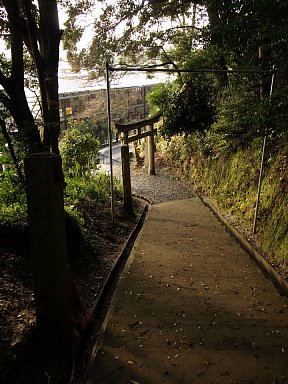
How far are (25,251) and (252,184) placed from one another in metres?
4.61

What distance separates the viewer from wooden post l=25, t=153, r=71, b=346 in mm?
2430

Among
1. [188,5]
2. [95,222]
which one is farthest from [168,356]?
[188,5]

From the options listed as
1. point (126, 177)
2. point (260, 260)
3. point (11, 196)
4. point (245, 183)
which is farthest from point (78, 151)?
point (260, 260)

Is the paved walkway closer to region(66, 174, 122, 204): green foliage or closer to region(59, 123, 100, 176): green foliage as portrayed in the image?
region(66, 174, 122, 204): green foliage

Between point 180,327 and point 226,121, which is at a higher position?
point 226,121

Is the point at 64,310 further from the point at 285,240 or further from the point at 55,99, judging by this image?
the point at 55,99

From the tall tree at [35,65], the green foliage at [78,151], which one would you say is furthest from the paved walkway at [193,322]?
the green foliage at [78,151]

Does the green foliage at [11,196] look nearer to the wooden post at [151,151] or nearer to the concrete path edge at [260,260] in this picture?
the concrete path edge at [260,260]

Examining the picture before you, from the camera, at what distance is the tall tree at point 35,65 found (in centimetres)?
435

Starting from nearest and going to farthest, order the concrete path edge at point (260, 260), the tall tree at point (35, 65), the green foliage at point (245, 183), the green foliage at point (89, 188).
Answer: the concrete path edge at point (260, 260)
the tall tree at point (35, 65)
the green foliage at point (245, 183)
the green foliage at point (89, 188)

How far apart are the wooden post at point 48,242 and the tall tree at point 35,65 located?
5.74 ft

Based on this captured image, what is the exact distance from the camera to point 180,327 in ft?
10.5

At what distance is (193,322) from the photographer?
328cm

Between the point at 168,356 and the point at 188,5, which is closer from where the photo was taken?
the point at 168,356
